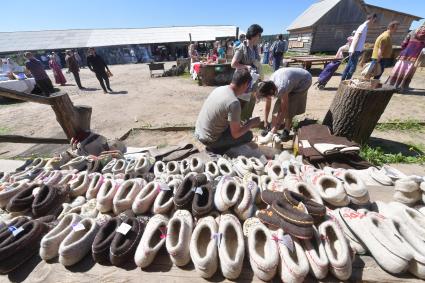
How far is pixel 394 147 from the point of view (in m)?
4.05

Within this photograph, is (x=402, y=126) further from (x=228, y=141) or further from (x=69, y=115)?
(x=69, y=115)

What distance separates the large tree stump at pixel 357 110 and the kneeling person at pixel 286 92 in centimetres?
63

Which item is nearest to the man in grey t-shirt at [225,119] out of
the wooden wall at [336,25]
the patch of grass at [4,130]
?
the patch of grass at [4,130]

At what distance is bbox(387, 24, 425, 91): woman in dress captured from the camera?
6.75 m

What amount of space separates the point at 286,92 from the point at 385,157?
76.2 inches

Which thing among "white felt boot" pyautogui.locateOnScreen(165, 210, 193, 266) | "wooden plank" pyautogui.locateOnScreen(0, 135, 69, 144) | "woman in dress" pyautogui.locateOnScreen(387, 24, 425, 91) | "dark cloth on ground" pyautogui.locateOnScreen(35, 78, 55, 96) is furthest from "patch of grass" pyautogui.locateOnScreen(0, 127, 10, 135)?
"woman in dress" pyautogui.locateOnScreen(387, 24, 425, 91)

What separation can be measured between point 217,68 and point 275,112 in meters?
6.61

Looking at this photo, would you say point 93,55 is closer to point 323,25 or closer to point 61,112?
point 61,112

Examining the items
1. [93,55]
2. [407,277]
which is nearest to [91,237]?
[407,277]

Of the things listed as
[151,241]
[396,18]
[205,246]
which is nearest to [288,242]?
Answer: [205,246]

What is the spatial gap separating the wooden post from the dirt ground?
4.41 ft

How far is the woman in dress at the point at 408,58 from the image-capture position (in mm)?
6750

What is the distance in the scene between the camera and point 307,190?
1.80 m

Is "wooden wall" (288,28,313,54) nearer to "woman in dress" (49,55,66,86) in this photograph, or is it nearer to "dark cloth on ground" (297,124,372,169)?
"woman in dress" (49,55,66,86)
